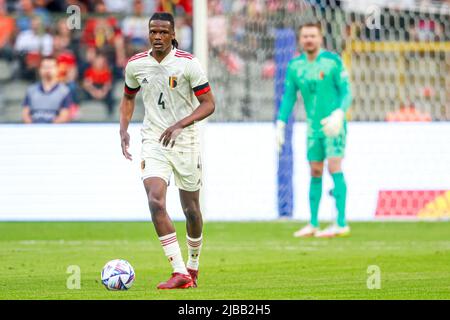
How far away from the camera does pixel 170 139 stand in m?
9.36

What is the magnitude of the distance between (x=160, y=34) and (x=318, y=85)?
588 centimetres

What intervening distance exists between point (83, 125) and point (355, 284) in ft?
27.5

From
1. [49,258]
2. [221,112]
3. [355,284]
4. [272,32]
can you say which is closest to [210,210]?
[221,112]

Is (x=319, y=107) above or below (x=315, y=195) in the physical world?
above

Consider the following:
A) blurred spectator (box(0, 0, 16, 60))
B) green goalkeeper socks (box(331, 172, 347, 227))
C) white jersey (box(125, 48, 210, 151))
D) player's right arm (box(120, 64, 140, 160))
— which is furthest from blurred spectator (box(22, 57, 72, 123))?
white jersey (box(125, 48, 210, 151))

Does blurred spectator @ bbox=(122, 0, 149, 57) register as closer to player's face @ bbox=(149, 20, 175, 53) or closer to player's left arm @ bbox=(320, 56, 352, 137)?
player's left arm @ bbox=(320, 56, 352, 137)

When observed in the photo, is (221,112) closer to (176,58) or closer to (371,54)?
(371,54)

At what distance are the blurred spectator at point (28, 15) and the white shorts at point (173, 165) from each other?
1083 cm

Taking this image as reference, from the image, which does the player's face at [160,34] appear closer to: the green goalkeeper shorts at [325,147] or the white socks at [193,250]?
the white socks at [193,250]

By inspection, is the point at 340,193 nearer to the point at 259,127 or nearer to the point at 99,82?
the point at 259,127

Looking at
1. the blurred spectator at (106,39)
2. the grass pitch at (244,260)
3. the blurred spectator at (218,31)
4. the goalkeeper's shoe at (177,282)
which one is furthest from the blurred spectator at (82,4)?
the goalkeeper's shoe at (177,282)

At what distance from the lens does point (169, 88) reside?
381 inches

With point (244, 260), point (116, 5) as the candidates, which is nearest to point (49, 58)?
point (116, 5)

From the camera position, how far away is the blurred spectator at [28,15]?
2005 centimetres
